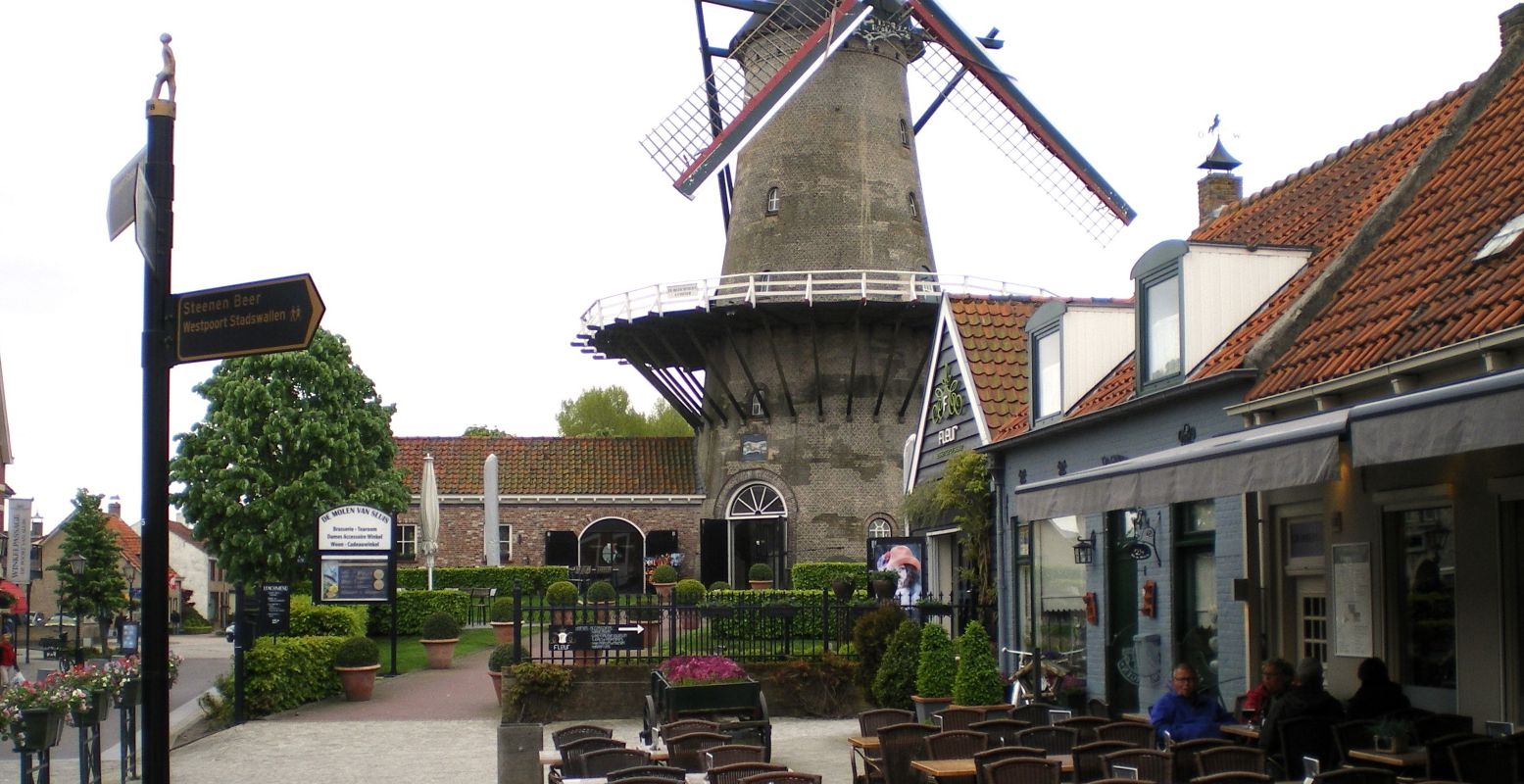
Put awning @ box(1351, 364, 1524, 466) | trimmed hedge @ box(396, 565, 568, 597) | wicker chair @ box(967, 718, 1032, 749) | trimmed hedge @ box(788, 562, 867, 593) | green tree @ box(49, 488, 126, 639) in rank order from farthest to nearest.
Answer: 1. green tree @ box(49, 488, 126, 639)
2. trimmed hedge @ box(396, 565, 568, 597)
3. trimmed hedge @ box(788, 562, 867, 593)
4. wicker chair @ box(967, 718, 1032, 749)
5. awning @ box(1351, 364, 1524, 466)

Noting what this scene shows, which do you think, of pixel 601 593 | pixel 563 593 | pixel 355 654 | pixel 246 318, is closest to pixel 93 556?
pixel 601 593

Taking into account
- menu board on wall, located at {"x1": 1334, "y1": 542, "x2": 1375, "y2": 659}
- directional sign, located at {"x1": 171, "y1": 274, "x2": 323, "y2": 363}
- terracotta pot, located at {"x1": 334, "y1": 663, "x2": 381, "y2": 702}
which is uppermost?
directional sign, located at {"x1": 171, "y1": 274, "x2": 323, "y2": 363}

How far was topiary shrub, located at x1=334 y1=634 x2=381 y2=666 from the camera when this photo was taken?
2130cm

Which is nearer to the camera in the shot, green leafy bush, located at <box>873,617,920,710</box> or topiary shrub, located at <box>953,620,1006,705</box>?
topiary shrub, located at <box>953,620,1006,705</box>

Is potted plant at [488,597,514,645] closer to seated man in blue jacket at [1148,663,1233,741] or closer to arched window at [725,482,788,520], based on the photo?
arched window at [725,482,788,520]

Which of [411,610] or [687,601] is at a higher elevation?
[687,601]

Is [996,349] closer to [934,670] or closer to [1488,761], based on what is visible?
[934,670]

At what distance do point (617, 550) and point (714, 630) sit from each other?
18928 mm

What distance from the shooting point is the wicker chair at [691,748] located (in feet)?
35.2

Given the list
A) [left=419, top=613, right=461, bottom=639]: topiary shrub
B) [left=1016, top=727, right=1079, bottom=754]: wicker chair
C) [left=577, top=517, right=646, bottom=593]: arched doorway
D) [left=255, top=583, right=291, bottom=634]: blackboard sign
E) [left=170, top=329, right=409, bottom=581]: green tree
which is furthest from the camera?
[left=577, top=517, right=646, bottom=593]: arched doorway

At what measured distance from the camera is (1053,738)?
10.7 meters

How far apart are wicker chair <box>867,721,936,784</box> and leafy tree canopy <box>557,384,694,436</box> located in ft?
196

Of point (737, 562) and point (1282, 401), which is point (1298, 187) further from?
point (737, 562)

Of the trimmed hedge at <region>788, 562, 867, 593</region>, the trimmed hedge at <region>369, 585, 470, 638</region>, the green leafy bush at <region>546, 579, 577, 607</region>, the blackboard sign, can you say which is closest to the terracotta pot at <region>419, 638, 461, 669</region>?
the green leafy bush at <region>546, 579, 577, 607</region>
